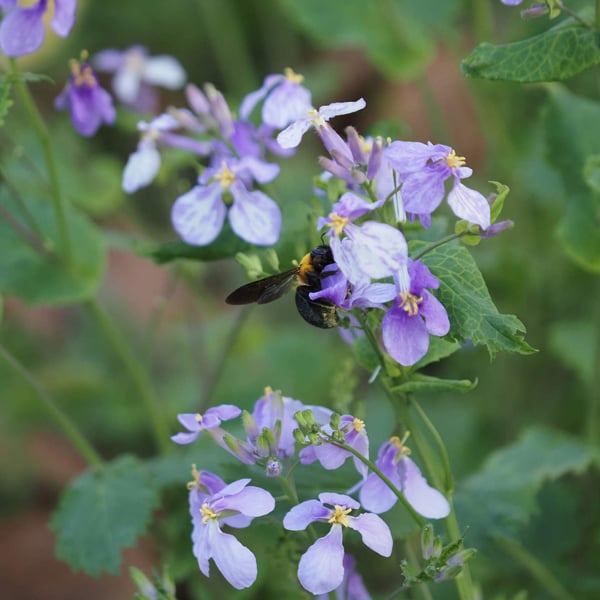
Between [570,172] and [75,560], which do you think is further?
[570,172]

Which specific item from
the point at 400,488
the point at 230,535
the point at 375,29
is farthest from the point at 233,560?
the point at 375,29

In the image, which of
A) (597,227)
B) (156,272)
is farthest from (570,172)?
(156,272)

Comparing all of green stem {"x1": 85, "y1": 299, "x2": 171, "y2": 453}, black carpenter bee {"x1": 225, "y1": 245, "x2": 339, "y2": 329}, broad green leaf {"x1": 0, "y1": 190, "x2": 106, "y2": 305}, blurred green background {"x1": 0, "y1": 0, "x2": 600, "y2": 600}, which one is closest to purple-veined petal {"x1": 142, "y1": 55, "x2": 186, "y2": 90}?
blurred green background {"x1": 0, "y1": 0, "x2": 600, "y2": 600}

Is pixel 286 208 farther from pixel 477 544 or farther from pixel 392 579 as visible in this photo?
pixel 392 579

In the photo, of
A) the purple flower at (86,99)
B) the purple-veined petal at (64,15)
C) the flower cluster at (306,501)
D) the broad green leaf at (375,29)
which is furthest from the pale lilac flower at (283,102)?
the broad green leaf at (375,29)

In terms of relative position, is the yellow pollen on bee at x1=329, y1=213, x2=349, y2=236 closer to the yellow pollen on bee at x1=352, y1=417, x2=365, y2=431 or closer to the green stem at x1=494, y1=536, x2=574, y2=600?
the yellow pollen on bee at x1=352, y1=417, x2=365, y2=431
